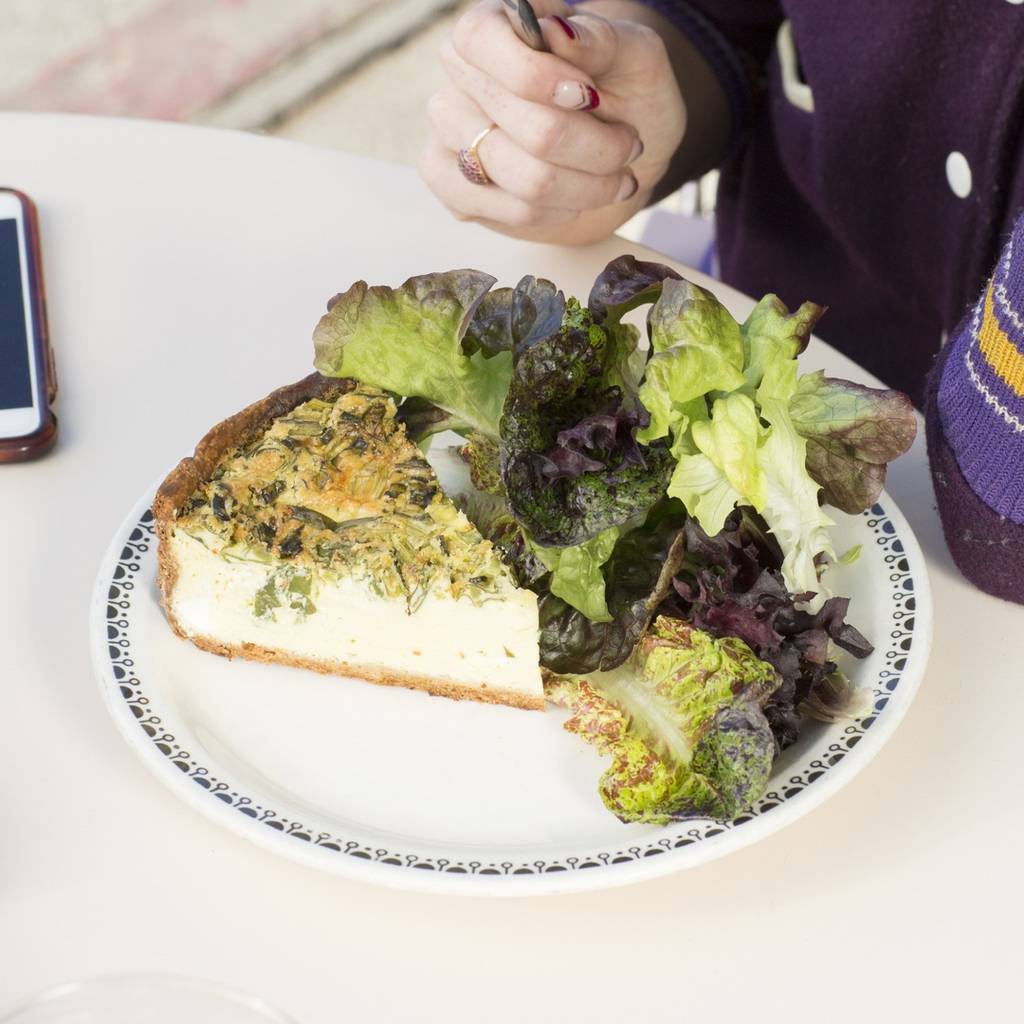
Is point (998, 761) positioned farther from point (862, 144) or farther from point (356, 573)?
A: point (862, 144)

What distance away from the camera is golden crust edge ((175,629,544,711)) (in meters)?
1.14

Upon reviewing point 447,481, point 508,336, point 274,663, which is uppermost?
point 508,336

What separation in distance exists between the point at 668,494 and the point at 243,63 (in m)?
3.56

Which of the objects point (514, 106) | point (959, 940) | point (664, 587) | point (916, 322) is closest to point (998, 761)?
point (959, 940)

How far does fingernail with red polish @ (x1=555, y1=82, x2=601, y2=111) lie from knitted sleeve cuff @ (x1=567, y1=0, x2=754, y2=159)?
49 cm

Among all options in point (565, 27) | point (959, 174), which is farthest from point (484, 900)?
point (959, 174)

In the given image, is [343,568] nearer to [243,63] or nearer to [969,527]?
[969,527]

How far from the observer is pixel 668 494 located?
3.38 ft

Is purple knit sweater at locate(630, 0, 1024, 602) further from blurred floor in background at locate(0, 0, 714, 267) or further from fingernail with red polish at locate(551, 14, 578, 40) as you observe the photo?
blurred floor in background at locate(0, 0, 714, 267)

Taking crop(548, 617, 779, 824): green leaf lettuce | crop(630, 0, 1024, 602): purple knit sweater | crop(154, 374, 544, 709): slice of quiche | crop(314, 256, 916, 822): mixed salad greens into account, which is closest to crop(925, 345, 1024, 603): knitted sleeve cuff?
crop(630, 0, 1024, 602): purple knit sweater

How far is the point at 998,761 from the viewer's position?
1.04 meters

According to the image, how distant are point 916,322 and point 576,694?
98 cm

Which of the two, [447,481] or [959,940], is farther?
[447,481]

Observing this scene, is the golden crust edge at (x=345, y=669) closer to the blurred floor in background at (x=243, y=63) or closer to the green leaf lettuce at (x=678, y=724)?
the green leaf lettuce at (x=678, y=724)
